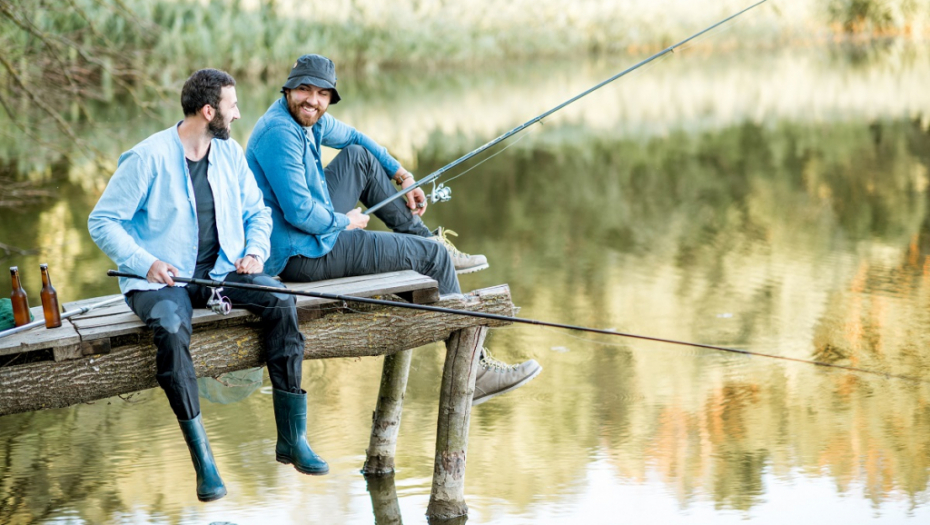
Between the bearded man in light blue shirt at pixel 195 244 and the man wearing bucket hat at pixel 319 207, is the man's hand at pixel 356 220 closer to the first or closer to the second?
the man wearing bucket hat at pixel 319 207

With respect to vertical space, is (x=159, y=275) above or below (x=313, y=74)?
below

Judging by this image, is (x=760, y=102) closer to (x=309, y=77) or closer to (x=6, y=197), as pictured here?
(x=6, y=197)

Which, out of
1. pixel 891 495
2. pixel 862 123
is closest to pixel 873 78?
pixel 862 123

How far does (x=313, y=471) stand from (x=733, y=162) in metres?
9.42

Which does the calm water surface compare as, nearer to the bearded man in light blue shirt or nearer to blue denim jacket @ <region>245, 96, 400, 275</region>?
the bearded man in light blue shirt

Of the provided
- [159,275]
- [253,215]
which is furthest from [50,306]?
[253,215]

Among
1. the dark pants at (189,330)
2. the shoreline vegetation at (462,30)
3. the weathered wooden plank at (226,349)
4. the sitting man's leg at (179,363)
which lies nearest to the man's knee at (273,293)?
the dark pants at (189,330)

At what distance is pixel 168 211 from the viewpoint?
3.40 metres

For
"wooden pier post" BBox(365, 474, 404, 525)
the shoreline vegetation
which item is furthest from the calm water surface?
the shoreline vegetation

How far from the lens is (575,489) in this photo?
4262mm

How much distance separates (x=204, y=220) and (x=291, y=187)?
13.6 inches

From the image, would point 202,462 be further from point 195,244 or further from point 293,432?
point 195,244

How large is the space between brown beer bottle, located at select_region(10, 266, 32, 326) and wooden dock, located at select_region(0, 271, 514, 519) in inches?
2.0

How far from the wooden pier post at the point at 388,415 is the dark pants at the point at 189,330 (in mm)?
788
